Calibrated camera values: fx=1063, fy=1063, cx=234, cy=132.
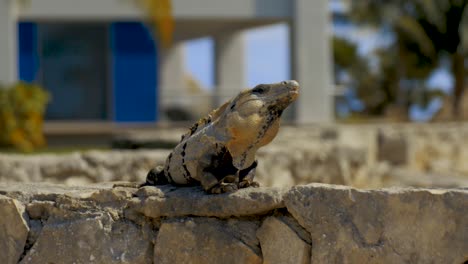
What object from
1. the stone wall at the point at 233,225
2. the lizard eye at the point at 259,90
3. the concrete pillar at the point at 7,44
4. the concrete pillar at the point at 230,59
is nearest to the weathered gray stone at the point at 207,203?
the stone wall at the point at 233,225

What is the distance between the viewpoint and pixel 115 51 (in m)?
21.6

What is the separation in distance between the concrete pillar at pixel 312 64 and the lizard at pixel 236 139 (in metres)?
17.9

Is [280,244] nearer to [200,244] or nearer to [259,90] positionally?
[200,244]

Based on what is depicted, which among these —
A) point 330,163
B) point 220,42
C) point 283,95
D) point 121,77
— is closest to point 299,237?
point 283,95

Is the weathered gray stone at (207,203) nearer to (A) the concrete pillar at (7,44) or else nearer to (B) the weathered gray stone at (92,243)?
(B) the weathered gray stone at (92,243)

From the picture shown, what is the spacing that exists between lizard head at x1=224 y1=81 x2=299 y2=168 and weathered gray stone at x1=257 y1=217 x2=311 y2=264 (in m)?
0.37

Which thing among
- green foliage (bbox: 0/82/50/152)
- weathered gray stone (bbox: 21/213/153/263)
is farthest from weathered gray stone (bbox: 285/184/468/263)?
green foliage (bbox: 0/82/50/152)

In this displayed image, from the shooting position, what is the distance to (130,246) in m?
4.21

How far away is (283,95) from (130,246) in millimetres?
851

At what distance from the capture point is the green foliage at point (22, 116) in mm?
18453

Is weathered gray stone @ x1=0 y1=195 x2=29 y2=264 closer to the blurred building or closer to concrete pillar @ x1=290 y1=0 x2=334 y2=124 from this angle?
the blurred building

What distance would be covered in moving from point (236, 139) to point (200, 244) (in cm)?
45

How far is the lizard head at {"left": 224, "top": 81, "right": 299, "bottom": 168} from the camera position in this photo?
166 inches

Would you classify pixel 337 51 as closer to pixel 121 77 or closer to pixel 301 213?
pixel 121 77
